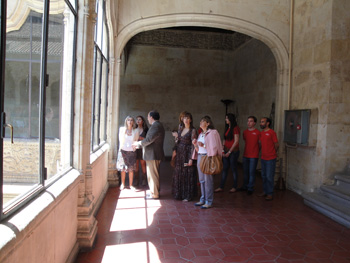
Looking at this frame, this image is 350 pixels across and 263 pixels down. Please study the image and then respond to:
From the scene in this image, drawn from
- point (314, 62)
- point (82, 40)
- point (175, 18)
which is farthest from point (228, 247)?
point (175, 18)

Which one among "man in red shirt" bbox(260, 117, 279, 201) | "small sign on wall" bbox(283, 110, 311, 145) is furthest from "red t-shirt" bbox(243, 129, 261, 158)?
"small sign on wall" bbox(283, 110, 311, 145)

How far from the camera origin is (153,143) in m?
5.14

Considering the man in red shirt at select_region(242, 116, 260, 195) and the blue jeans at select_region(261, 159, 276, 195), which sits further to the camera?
the man in red shirt at select_region(242, 116, 260, 195)

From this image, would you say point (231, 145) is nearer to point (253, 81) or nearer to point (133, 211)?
point (133, 211)

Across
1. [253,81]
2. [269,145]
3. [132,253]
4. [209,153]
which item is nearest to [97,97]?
[209,153]

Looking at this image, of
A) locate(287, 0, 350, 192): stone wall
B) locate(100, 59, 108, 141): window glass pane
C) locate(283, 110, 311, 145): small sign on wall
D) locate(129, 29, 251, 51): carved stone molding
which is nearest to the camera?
locate(287, 0, 350, 192): stone wall

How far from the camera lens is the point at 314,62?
5.63m

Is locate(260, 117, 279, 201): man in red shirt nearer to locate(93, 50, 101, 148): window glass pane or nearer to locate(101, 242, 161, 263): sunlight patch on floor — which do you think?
locate(101, 242, 161, 263): sunlight patch on floor

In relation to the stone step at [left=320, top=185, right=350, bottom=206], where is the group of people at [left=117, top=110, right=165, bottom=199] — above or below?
above

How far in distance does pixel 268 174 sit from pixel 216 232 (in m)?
2.03

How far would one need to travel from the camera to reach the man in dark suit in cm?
504

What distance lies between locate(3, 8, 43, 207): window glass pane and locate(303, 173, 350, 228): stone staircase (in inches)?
161

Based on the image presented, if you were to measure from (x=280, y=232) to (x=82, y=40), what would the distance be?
3361mm

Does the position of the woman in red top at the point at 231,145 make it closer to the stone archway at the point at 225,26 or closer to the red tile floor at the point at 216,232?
the red tile floor at the point at 216,232
